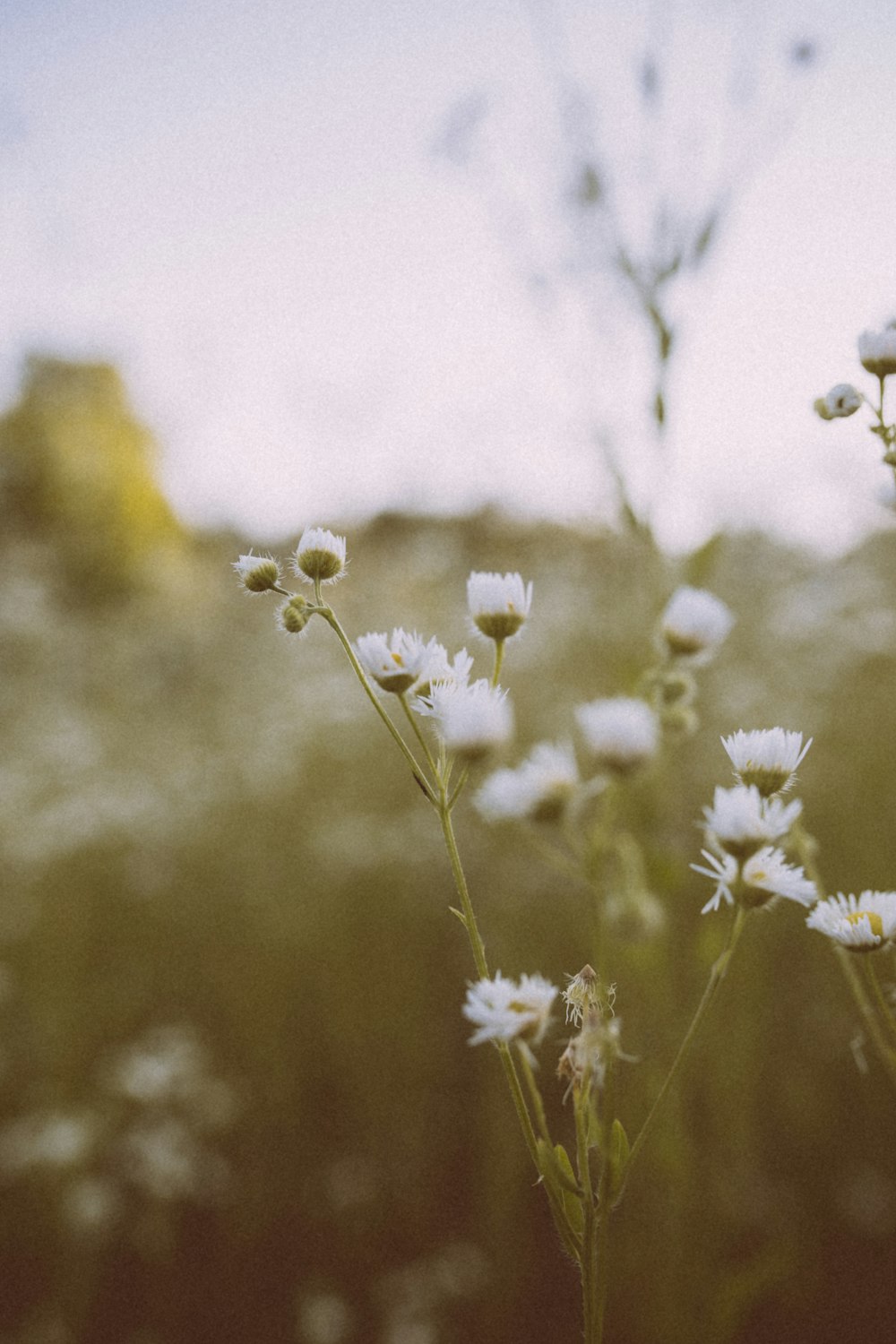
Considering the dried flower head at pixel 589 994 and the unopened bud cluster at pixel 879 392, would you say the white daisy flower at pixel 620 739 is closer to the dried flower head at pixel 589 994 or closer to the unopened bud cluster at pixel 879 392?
the dried flower head at pixel 589 994

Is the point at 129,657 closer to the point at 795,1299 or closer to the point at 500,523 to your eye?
the point at 500,523

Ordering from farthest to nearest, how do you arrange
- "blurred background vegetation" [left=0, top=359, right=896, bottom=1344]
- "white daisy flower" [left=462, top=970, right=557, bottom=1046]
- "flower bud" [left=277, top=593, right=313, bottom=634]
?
"blurred background vegetation" [left=0, top=359, right=896, bottom=1344] < "flower bud" [left=277, top=593, right=313, bottom=634] < "white daisy flower" [left=462, top=970, right=557, bottom=1046]

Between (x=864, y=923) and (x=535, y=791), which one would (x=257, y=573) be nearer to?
(x=535, y=791)

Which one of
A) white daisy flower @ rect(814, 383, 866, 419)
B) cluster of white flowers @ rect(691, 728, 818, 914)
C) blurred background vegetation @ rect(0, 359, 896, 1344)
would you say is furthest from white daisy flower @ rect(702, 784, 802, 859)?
blurred background vegetation @ rect(0, 359, 896, 1344)

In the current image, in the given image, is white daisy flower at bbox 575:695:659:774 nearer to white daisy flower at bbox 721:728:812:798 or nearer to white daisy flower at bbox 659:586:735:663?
white daisy flower at bbox 721:728:812:798

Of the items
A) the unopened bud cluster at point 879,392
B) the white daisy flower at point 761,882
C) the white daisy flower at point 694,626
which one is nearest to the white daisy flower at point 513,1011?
the white daisy flower at point 761,882

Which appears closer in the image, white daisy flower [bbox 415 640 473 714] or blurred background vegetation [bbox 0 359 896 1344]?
white daisy flower [bbox 415 640 473 714]

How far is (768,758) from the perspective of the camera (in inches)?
26.3

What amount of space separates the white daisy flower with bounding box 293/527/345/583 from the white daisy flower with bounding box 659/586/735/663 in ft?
1.01

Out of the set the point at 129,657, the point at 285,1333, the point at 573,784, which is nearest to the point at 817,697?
the point at 285,1333

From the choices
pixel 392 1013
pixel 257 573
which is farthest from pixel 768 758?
pixel 392 1013

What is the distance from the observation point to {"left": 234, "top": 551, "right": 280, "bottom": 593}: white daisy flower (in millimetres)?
812

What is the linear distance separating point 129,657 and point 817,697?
3761mm

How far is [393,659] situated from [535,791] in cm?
16
